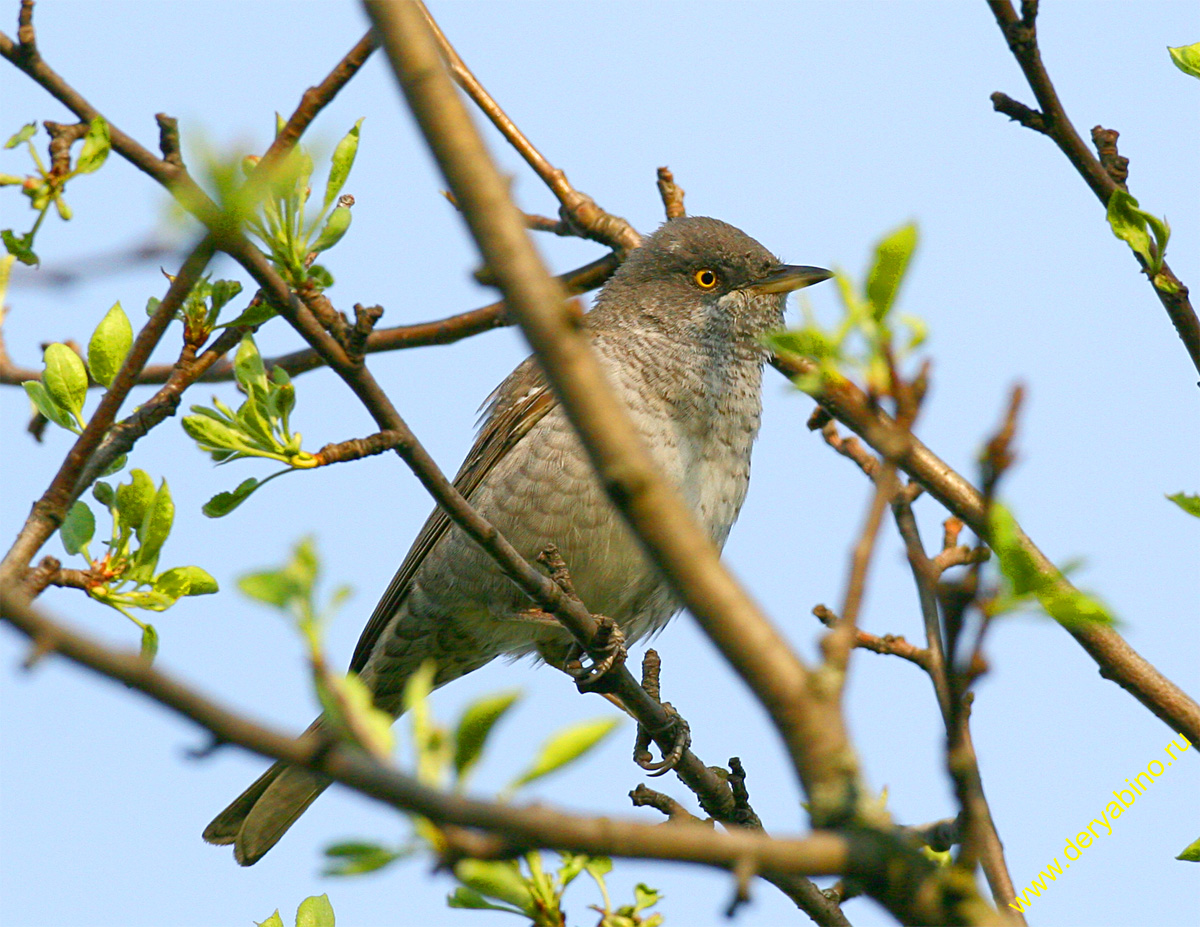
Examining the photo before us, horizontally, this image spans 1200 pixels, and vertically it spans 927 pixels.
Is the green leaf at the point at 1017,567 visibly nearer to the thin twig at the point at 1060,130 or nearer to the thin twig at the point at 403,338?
the thin twig at the point at 1060,130

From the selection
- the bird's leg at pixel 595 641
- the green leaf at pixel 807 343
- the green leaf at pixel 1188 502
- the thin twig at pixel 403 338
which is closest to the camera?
the green leaf at pixel 807 343

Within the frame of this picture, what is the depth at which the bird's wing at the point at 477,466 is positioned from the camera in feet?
22.0

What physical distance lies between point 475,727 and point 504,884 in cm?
116

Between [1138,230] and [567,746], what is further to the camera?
[1138,230]

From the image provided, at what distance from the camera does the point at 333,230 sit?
11.0ft

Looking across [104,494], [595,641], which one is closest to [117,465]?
[104,494]

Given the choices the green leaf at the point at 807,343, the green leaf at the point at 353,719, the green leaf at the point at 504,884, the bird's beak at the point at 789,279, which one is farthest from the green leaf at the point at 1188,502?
the bird's beak at the point at 789,279

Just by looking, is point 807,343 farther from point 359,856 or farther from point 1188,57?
point 1188,57

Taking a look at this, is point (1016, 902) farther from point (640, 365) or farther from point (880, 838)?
point (640, 365)

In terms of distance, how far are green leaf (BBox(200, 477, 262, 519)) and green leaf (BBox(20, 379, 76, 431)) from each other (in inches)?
26.1

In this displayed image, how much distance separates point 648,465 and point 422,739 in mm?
494

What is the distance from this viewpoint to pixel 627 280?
7570 mm

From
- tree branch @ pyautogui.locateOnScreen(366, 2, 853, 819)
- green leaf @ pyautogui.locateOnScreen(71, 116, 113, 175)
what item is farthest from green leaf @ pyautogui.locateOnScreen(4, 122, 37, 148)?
tree branch @ pyautogui.locateOnScreen(366, 2, 853, 819)

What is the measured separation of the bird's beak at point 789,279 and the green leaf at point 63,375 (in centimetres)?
432
